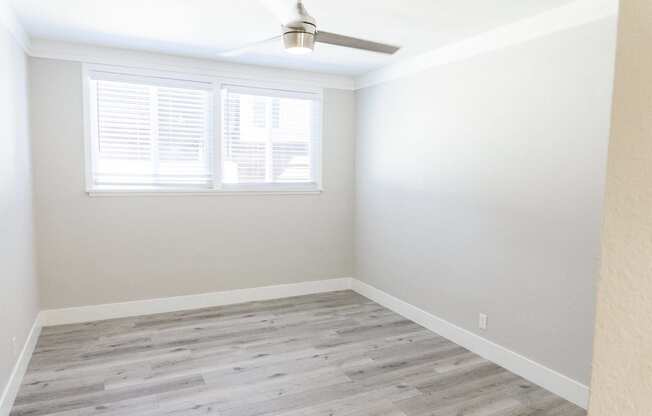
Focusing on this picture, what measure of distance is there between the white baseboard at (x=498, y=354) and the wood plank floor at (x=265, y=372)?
69mm

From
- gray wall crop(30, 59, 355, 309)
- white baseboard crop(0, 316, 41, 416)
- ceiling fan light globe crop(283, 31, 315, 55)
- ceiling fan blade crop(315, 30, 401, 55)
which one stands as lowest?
white baseboard crop(0, 316, 41, 416)

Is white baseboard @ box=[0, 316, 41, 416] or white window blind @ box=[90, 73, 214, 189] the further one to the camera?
white window blind @ box=[90, 73, 214, 189]

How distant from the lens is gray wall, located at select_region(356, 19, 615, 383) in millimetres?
2637

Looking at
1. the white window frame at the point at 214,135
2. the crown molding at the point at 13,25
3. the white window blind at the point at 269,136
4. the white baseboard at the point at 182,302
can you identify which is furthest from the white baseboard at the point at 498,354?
the crown molding at the point at 13,25

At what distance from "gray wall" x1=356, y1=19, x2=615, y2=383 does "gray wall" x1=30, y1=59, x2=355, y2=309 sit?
746mm

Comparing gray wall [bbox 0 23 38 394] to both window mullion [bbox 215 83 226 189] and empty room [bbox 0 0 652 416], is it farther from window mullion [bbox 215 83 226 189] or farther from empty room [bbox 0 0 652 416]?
window mullion [bbox 215 83 226 189]

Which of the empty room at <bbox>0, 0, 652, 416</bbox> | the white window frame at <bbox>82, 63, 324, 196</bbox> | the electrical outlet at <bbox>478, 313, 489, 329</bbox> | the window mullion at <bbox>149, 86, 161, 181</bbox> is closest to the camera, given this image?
the empty room at <bbox>0, 0, 652, 416</bbox>

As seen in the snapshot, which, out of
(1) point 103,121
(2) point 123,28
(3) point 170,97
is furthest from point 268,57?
(1) point 103,121

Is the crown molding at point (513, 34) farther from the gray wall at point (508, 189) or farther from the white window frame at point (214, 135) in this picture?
the white window frame at point (214, 135)

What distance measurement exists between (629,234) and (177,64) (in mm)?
4309

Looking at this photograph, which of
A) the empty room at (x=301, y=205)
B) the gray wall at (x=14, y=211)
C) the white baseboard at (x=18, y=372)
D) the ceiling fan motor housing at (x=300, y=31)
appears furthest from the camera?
the empty room at (x=301, y=205)

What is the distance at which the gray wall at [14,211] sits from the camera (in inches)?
102

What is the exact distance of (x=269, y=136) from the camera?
15.4ft

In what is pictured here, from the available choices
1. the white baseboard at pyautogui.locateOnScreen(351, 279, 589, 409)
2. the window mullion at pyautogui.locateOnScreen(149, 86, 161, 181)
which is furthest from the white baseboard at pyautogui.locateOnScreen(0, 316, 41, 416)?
the white baseboard at pyautogui.locateOnScreen(351, 279, 589, 409)
